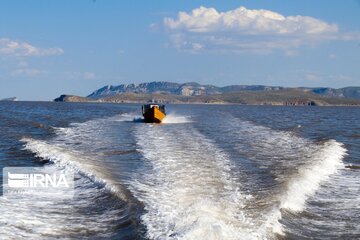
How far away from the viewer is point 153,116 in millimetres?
57656

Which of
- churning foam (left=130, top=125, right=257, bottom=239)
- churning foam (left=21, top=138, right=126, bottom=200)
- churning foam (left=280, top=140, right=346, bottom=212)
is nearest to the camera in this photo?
churning foam (left=130, top=125, right=257, bottom=239)

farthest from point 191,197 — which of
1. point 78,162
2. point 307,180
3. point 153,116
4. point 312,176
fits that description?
point 153,116

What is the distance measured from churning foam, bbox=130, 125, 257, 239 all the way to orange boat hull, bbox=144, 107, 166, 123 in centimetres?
2979

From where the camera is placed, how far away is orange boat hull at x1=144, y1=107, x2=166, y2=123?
2272 inches

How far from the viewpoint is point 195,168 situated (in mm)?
22062

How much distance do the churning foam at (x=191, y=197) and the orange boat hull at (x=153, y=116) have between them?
29.8 metres

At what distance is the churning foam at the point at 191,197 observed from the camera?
40.0 feet

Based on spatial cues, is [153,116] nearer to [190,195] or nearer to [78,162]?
[78,162]

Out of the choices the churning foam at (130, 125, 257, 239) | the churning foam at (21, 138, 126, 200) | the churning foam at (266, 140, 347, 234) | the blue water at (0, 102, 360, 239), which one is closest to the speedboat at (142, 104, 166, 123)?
the blue water at (0, 102, 360, 239)

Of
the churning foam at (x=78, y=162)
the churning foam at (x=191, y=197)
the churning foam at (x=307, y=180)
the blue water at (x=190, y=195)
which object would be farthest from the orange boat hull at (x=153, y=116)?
the churning foam at (x=191, y=197)

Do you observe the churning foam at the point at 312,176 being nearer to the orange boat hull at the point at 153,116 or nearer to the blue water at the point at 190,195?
the blue water at the point at 190,195

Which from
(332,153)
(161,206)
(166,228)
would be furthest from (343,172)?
(166,228)

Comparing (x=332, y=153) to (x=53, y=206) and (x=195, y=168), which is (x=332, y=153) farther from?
(x=53, y=206)

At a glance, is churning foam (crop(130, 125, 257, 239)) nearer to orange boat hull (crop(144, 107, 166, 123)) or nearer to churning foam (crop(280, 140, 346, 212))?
churning foam (crop(280, 140, 346, 212))
